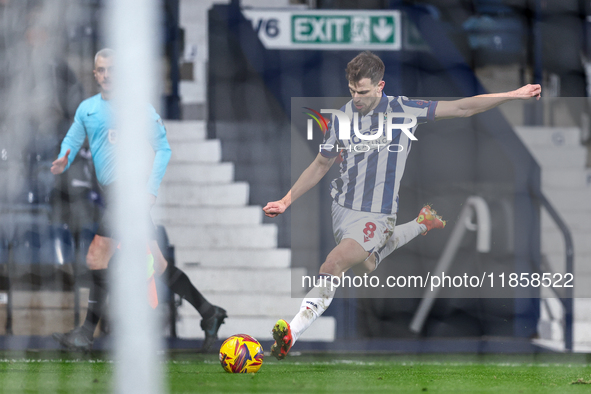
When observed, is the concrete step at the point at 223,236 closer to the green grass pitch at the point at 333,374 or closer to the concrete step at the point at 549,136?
the green grass pitch at the point at 333,374

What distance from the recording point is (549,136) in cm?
427

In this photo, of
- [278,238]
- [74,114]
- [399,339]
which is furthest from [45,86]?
[399,339]

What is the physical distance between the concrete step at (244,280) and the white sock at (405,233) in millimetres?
559

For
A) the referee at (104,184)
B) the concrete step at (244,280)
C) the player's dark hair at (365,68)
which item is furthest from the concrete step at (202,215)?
the player's dark hair at (365,68)

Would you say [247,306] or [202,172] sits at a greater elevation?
[202,172]

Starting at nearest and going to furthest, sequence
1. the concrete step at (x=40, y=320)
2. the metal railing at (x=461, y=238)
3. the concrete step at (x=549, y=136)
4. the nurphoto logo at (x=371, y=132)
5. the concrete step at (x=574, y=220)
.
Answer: the nurphoto logo at (x=371, y=132)
the concrete step at (x=40, y=320)
the metal railing at (x=461, y=238)
the concrete step at (x=574, y=220)
the concrete step at (x=549, y=136)

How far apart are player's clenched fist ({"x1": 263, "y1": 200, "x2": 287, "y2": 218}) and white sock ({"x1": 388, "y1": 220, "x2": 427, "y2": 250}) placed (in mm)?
592

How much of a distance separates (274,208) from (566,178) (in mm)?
1752

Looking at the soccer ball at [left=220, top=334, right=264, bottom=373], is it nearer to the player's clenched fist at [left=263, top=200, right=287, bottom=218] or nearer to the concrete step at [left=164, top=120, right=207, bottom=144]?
the player's clenched fist at [left=263, top=200, right=287, bottom=218]

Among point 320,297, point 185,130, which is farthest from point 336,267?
point 185,130

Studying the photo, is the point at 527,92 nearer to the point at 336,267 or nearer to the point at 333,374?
the point at 336,267

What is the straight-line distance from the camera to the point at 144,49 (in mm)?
1289

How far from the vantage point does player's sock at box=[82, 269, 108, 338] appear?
3627 millimetres

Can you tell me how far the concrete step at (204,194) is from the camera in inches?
155
